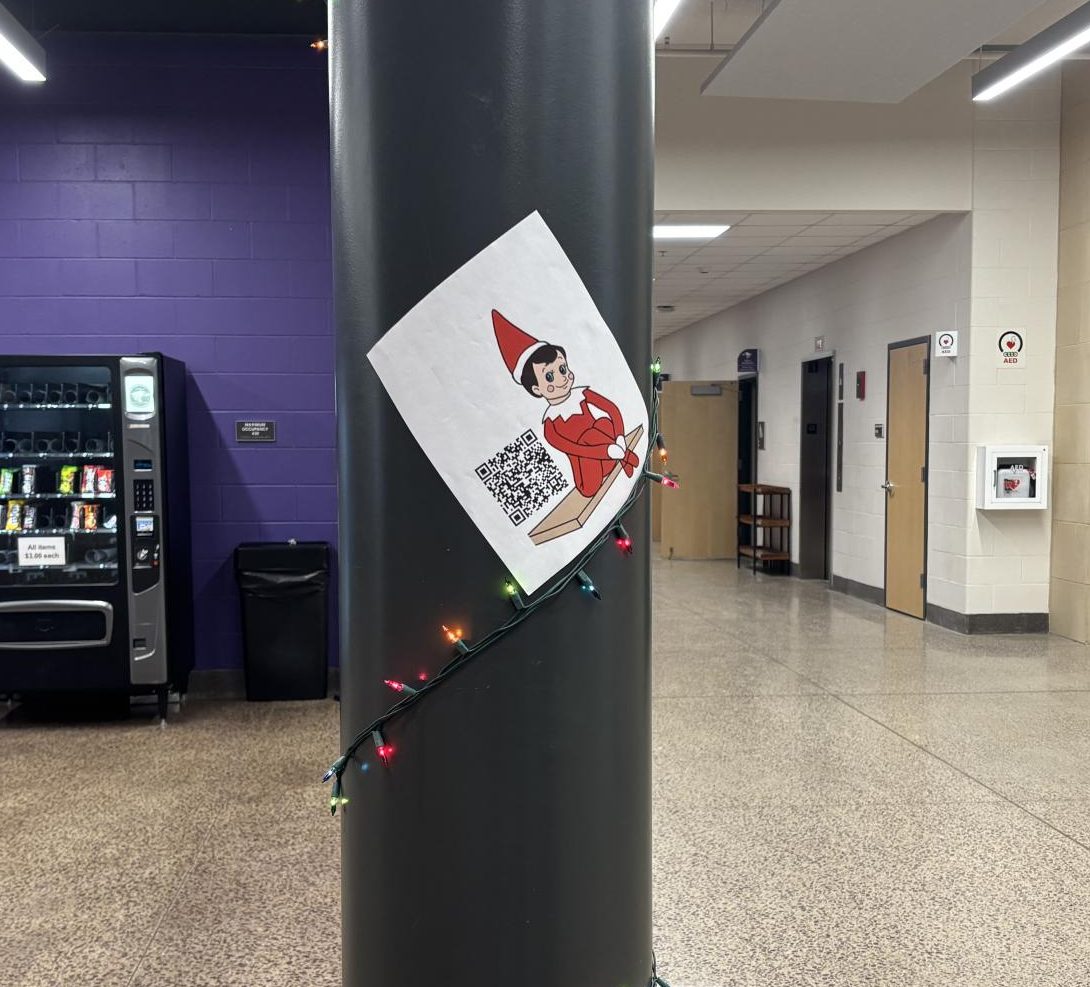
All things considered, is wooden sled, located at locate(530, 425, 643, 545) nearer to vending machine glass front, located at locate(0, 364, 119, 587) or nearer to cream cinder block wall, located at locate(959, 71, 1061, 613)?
vending machine glass front, located at locate(0, 364, 119, 587)

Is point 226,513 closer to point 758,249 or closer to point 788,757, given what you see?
point 788,757

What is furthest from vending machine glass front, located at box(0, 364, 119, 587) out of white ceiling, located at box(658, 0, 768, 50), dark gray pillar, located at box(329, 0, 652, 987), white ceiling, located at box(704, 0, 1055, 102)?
white ceiling, located at box(658, 0, 768, 50)

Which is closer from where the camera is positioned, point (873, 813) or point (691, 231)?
point (873, 813)

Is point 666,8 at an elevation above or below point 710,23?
below

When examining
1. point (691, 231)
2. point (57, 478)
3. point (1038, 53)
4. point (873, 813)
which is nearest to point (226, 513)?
point (57, 478)

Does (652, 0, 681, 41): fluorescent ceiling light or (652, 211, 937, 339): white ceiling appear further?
(652, 211, 937, 339): white ceiling

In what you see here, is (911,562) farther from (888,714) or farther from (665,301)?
(665,301)

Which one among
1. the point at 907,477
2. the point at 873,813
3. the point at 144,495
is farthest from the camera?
the point at 907,477

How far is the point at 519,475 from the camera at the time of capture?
1276mm

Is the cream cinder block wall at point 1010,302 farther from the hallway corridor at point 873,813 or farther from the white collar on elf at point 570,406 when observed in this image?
the white collar on elf at point 570,406

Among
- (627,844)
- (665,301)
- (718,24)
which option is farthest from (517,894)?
(665,301)

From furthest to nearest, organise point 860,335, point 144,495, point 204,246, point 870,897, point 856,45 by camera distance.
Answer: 1. point 860,335
2. point 204,246
3. point 856,45
4. point 144,495
5. point 870,897

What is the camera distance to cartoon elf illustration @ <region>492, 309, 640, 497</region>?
1.26m

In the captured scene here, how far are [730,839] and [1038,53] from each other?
441cm
